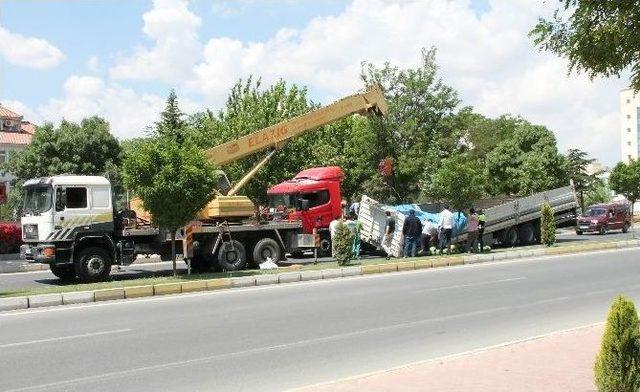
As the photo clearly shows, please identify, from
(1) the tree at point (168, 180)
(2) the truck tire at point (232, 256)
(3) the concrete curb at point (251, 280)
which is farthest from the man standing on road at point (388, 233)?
(1) the tree at point (168, 180)

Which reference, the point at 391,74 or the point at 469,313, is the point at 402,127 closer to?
the point at 391,74

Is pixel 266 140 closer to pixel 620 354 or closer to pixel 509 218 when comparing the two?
pixel 509 218

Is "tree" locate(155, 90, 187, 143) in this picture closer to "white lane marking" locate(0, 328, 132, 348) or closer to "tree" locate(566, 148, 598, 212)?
"white lane marking" locate(0, 328, 132, 348)

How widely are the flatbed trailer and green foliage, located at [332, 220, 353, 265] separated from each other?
3.92 m

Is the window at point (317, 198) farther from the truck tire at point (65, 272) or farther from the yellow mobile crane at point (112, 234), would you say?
the truck tire at point (65, 272)

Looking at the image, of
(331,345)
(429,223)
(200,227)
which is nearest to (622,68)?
(331,345)

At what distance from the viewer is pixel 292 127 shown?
83.6 ft

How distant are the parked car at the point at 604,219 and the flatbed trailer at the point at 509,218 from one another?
7.15m

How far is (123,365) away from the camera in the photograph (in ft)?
27.2

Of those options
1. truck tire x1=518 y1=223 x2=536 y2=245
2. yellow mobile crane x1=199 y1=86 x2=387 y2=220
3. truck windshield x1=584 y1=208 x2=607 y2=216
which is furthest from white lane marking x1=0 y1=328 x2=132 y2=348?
truck windshield x1=584 y1=208 x2=607 y2=216

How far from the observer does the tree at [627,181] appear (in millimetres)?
65125

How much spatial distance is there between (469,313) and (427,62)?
2707 cm

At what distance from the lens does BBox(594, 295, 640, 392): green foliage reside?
550 centimetres

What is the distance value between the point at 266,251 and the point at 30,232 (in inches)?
260
